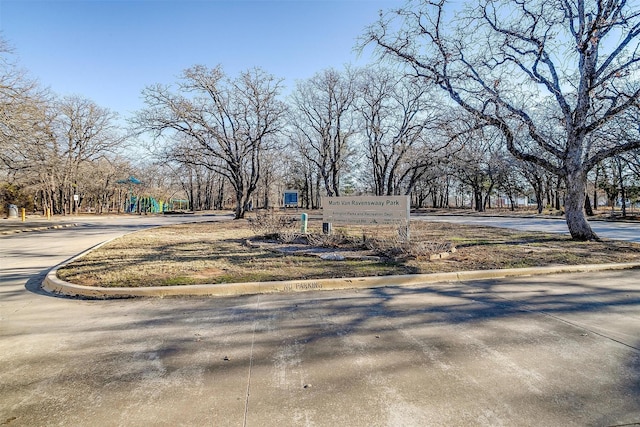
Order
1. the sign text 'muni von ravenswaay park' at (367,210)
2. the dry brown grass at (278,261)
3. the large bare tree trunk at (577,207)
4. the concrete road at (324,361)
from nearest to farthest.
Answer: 1. the concrete road at (324,361)
2. the dry brown grass at (278,261)
3. the sign text 'muni von ravenswaay park' at (367,210)
4. the large bare tree trunk at (577,207)

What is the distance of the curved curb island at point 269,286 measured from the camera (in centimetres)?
587

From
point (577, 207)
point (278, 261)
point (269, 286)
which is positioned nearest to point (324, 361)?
point (269, 286)

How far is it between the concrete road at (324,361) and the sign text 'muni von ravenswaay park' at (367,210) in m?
5.26

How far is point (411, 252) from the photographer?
8.68 meters

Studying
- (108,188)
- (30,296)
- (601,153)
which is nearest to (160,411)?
(30,296)


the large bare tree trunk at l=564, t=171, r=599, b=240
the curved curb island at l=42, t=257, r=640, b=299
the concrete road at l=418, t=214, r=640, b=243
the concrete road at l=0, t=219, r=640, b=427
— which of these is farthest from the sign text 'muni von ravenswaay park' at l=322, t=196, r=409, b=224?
the concrete road at l=418, t=214, r=640, b=243

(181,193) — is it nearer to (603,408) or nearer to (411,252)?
(411,252)

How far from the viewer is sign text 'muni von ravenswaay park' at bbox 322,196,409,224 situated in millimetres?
10773

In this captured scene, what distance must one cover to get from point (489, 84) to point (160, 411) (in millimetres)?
13475

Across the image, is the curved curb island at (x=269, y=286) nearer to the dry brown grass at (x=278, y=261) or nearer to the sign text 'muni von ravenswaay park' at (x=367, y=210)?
the dry brown grass at (x=278, y=261)

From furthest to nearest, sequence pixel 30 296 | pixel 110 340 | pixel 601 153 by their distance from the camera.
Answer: pixel 601 153 → pixel 30 296 → pixel 110 340

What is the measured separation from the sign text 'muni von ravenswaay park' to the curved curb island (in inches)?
144

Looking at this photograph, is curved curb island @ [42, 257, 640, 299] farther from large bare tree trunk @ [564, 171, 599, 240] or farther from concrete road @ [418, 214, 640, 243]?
concrete road @ [418, 214, 640, 243]

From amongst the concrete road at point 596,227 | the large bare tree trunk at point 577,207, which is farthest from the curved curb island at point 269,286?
the concrete road at point 596,227
